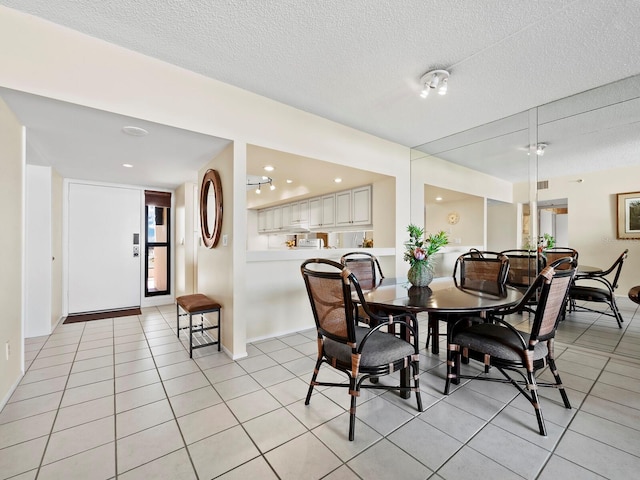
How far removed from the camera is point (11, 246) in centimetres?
212

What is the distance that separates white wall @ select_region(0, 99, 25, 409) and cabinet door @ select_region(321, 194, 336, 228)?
394 cm

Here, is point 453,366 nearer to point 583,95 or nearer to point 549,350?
point 549,350

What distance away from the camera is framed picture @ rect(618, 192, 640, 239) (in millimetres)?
2561

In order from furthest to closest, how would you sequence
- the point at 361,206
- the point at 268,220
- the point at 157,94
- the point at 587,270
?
1. the point at 268,220
2. the point at 361,206
3. the point at 587,270
4. the point at 157,94

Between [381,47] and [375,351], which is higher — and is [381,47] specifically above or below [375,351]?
above

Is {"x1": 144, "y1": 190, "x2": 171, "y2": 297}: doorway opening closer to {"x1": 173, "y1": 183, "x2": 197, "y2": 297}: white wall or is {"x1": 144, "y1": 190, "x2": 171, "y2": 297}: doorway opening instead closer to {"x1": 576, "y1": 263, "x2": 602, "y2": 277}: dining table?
{"x1": 173, "y1": 183, "x2": 197, "y2": 297}: white wall

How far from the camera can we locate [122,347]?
3.04 metres

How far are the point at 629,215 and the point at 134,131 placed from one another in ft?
14.6

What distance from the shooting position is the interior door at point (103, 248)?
14.2 ft

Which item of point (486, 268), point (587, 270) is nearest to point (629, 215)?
point (587, 270)

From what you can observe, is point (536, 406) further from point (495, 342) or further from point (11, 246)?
point (11, 246)

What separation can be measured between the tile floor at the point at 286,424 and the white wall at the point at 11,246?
25 cm

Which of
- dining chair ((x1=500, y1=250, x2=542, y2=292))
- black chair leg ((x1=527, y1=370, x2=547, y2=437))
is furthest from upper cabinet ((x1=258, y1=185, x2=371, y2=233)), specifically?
black chair leg ((x1=527, y1=370, x2=547, y2=437))

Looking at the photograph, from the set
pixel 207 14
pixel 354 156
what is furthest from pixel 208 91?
pixel 354 156
